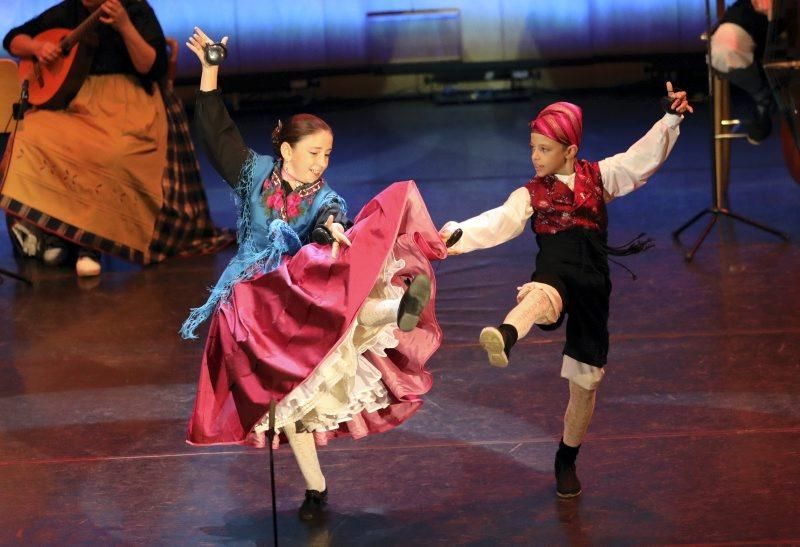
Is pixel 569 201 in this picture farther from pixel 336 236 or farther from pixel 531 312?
pixel 336 236

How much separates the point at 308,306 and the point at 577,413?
74 cm

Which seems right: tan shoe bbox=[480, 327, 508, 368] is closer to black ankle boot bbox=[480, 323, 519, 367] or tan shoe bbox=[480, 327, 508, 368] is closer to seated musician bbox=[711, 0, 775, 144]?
black ankle boot bbox=[480, 323, 519, 367]

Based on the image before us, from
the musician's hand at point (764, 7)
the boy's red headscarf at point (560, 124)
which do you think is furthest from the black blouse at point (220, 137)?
the musician's hand at point (764, 7)

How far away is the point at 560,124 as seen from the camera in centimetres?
300

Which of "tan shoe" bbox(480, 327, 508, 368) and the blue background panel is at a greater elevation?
the blue background panel

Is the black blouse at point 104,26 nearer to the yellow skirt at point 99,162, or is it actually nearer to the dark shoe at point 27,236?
the yellow skirt at point 99,162

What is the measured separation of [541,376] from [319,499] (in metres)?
1.13

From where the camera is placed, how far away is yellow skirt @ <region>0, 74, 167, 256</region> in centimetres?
560

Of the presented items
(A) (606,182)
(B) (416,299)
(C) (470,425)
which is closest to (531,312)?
(B) (416,299)

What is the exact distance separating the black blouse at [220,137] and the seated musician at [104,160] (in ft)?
8.19

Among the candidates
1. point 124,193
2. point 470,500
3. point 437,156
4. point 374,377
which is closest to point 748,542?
point 470,500

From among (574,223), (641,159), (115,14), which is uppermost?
(115,14)

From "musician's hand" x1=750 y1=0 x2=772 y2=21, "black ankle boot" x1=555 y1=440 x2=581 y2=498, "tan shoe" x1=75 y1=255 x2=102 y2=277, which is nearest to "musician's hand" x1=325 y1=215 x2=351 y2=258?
"black ankle boot" x1=555 y1=440 x2=581 y2=498

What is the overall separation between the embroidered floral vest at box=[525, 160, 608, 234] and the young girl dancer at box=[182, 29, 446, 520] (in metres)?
0.28
